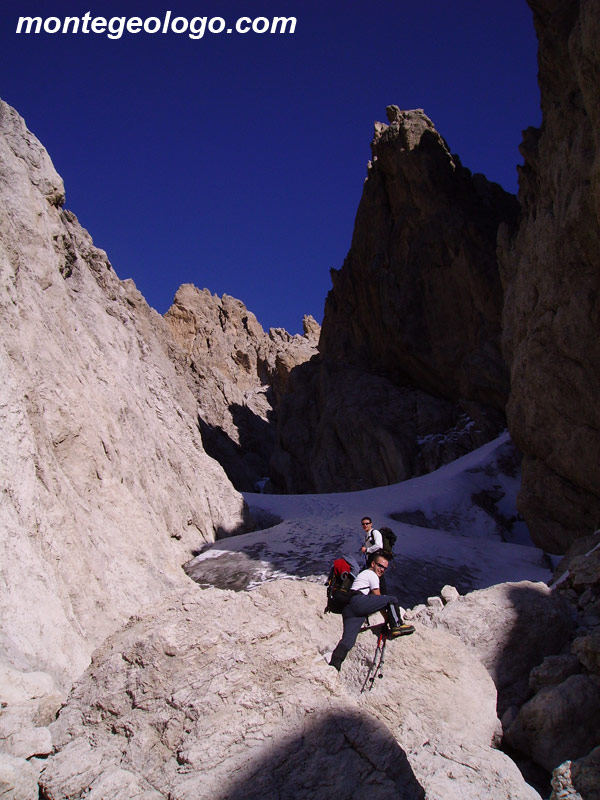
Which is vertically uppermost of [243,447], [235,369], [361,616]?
[235,369]

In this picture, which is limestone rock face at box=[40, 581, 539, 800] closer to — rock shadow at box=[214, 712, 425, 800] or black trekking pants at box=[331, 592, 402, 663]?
rock shadow at box=[214, 712, 425, 800]

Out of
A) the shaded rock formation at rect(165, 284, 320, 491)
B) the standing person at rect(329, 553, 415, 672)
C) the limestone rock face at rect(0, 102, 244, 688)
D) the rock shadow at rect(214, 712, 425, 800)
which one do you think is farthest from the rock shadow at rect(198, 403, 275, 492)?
the rock shadow at rect(214, 712, 425, 800)

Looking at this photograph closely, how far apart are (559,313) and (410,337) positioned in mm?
20168

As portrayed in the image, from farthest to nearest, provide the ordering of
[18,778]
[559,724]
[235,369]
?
[235,369]
[559,724]
[18,778]

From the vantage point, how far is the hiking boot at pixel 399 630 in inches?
195

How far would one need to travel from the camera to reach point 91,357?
37.8ft

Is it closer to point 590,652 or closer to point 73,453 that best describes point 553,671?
point 590,652

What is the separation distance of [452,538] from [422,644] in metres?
12.0

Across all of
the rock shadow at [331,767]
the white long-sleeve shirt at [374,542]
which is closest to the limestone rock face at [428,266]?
the white long-sleeve shirt at [374,542]

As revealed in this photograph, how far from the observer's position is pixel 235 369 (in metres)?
61.5

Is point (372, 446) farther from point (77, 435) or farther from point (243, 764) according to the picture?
point (243, 764)

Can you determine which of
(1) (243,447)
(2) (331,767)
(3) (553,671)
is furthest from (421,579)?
(1) (243,447)

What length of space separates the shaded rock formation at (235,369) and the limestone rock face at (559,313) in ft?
74.9

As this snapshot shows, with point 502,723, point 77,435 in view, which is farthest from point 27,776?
point 77,435
